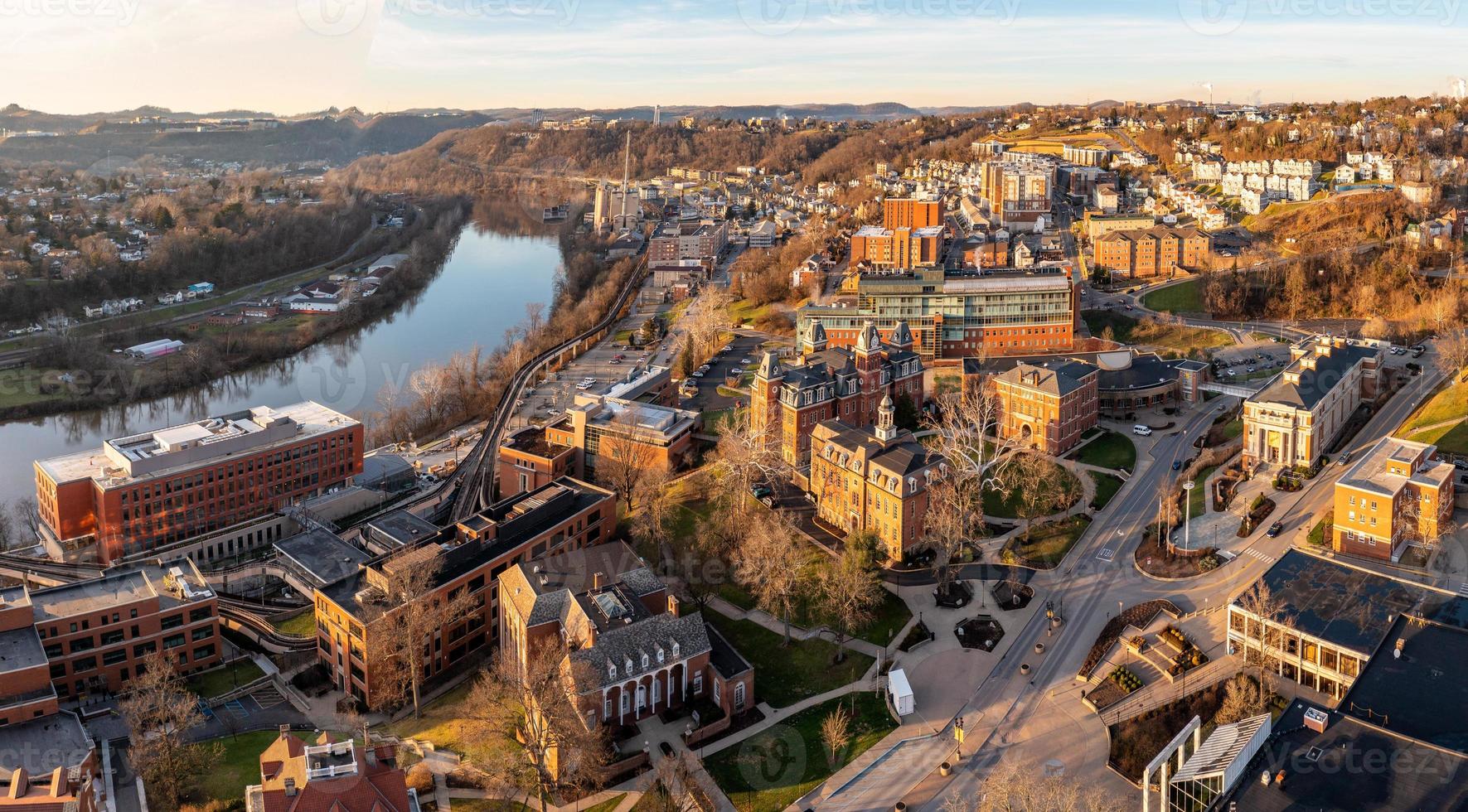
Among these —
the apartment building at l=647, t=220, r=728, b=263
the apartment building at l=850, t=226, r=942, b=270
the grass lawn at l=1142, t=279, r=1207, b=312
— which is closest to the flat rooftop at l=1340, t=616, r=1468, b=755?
the grass lawn at l=1142, t=279, r=1207, b=312

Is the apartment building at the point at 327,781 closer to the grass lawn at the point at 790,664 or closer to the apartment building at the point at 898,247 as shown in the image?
the grass lawn at the point at 790,664

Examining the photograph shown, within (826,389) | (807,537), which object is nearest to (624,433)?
(826,389)

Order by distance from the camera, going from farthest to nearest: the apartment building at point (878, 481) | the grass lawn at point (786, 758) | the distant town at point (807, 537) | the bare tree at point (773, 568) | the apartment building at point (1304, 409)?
the apartment building at point (1304, 409) → the apartment building at point (878, 481) → the bare tree at point (773, 568) → the distant town at point (807, 537) → the grass lawn at point (786, 758)

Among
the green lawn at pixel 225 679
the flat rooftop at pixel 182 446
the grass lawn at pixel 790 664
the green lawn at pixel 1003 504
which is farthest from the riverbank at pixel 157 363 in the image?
the green lawn at pixel 1003 504

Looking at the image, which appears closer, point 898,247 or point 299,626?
point 299,626

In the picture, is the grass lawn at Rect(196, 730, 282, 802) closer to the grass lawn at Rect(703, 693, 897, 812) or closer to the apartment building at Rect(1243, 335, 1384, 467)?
the grass lawn at Rect(703, 693, 897, 812)

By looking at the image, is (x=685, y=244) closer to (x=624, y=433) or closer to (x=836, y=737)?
(x=624, y=433)
